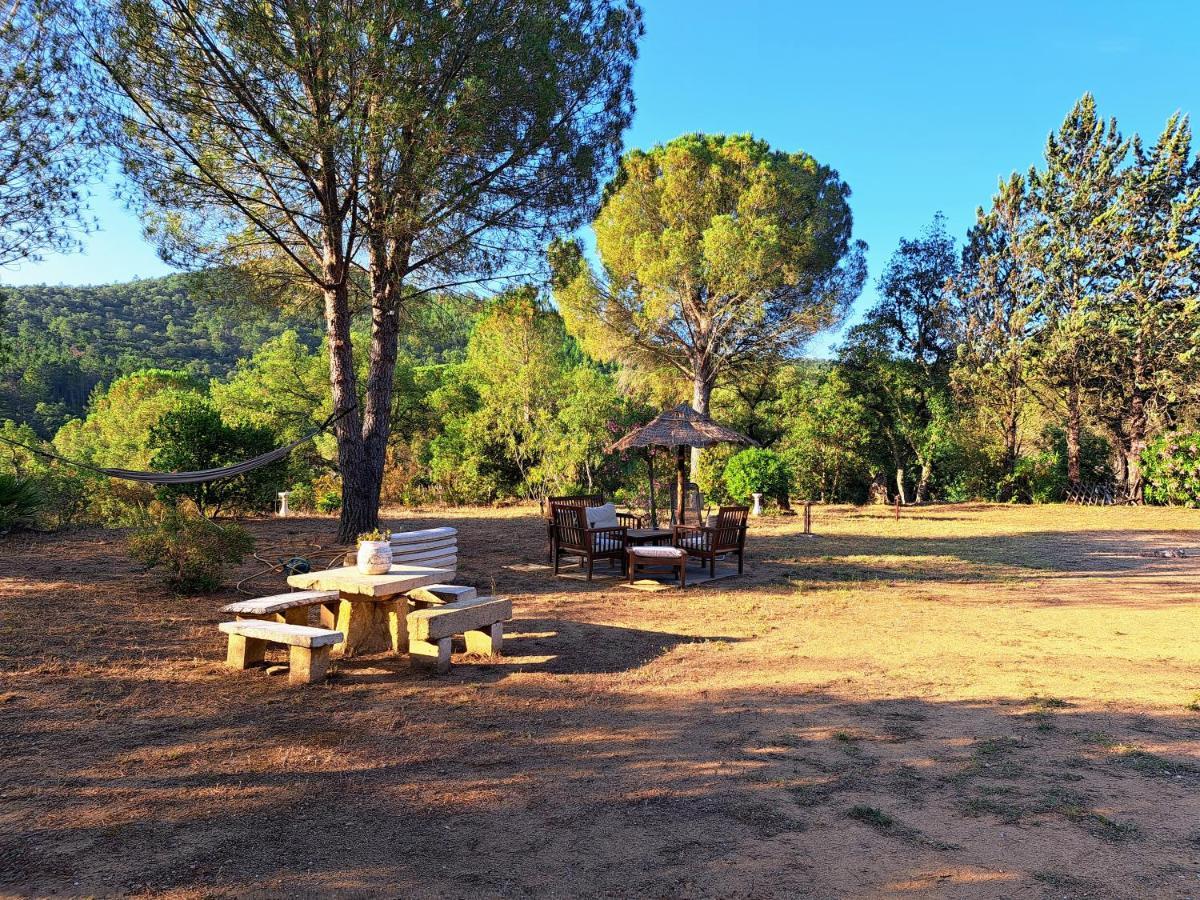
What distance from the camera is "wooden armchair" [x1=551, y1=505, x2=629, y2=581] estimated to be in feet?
24.0

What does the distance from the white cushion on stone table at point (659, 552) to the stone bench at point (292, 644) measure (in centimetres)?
364

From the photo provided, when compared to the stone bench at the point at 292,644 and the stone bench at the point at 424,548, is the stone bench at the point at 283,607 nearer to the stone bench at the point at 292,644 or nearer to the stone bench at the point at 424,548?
the stone bench at the point at 292,644

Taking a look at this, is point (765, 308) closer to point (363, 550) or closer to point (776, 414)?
point (776, 414)

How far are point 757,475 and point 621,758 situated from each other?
1178 centimetres

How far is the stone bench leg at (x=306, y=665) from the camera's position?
3975 millimetres

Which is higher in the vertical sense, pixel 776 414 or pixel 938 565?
pixel 776 414

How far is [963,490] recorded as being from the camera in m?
19.3

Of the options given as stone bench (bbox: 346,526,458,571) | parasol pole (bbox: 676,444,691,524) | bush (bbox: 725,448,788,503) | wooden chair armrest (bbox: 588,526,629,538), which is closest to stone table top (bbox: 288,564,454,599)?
stone bench (bbox: 346,526,458,571)

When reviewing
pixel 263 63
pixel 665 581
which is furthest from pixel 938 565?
pixel 263 63

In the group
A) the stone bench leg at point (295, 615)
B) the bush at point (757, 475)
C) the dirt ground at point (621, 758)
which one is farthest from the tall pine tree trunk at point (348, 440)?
the bush at point (757, 475)

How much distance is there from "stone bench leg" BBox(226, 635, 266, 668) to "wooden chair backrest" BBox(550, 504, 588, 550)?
11.5 feet

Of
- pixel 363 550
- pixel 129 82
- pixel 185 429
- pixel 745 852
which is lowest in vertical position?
pixel 745 852

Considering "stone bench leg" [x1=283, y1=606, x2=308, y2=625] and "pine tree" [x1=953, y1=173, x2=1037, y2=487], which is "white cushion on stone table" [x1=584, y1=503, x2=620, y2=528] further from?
"pine tree" [x1=953, y1=173, x2=1037, y2=487]

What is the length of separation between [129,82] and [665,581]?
737cm
